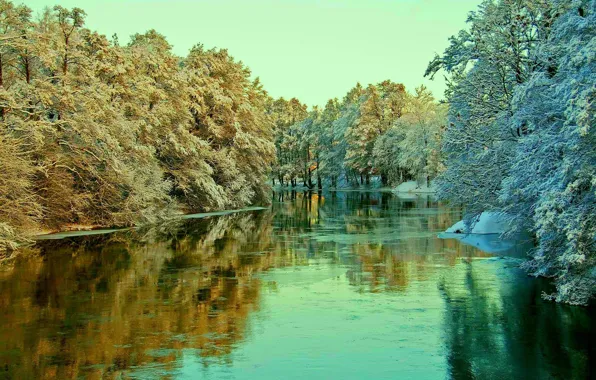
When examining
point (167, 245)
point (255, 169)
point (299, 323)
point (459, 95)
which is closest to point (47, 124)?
point (167, 245)

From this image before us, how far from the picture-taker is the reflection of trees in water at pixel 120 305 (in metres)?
9.36

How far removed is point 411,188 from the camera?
85688mm

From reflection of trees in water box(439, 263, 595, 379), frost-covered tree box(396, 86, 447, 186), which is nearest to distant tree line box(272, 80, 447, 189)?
frost-covered tree box(396, 86, 447, 186)

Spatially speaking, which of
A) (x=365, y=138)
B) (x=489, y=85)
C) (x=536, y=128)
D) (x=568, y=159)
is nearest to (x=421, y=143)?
(x=365, y=138)

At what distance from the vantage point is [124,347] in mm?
9797

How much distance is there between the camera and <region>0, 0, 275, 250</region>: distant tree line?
79.7 feet

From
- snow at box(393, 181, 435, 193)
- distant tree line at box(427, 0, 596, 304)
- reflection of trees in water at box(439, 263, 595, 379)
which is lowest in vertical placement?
reflection of trees in water at box(439, 263, 595, 379)

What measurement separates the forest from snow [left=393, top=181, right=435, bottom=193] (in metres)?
27.4

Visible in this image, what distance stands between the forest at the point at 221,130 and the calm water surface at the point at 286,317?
Result: 1960 millimetres

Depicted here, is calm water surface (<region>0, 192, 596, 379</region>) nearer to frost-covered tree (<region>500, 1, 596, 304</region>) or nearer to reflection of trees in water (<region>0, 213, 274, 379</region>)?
reflection of trees in water (<region>0, 213, 274, 379</region>)

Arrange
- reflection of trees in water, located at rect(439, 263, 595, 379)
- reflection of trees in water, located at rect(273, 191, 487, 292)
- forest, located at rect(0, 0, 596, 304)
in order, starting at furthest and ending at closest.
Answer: reflection of trees in water, located at rect(273, 191, 487, 292), forest, located at rect(0, 0, 596, 304), reflection of trees in water, located at rect(439, 263, 595, 379)

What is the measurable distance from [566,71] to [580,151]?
206 centimetres

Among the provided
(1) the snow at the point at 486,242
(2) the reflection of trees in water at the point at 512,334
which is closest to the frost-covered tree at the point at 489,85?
(1) the snow at the point at 486,242

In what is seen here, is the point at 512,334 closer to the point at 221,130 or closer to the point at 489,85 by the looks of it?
the point at 489,85
